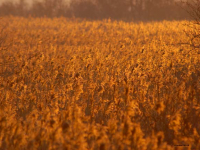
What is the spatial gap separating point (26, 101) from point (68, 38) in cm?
883

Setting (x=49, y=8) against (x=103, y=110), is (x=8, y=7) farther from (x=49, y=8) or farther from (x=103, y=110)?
(x=103, y=110)

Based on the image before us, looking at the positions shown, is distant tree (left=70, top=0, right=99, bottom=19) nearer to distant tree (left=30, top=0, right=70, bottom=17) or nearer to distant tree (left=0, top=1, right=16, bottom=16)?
distant tree (left=30, top=0, right=70, bottom=17)

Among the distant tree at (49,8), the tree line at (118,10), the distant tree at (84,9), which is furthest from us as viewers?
the distant tree at (49,8)

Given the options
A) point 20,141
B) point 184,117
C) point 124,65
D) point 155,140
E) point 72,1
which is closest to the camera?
point 155,140

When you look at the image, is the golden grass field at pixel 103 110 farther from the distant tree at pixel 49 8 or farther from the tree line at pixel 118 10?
the distant tree at pixel 49 8

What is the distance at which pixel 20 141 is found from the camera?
2.33 meters

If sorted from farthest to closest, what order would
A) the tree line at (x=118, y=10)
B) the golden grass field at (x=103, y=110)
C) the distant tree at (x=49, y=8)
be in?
1. the distant tree at (x=49, y=8)
2. the tree line at (x=118, y=10)
3. the golden grass field at (x=103, y=110)

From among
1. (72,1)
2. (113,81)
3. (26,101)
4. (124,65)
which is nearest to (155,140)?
(113,81)

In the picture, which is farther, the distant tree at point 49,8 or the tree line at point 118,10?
the distant tree at point 49,8

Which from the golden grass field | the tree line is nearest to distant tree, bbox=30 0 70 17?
the tree line

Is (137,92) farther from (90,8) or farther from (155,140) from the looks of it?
(90,8)

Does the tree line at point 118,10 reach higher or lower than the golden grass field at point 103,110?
higher

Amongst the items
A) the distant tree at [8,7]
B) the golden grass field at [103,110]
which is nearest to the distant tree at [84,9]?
the distant tree at [8,7]

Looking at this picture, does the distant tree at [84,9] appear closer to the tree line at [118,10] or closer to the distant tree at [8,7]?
the tree line at [118,10]
